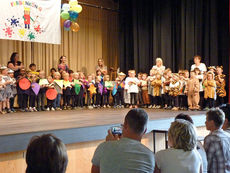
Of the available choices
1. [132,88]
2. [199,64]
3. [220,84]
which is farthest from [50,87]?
[220,84]

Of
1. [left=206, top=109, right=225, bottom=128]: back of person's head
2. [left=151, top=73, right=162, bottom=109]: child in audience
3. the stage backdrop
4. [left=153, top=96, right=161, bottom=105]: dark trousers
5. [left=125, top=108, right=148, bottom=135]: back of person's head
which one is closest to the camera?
[left=125, top=108, right=148, bottom=135]: back of person's head

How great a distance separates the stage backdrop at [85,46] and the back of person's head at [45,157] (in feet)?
28.5

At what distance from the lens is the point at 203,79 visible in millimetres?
7840

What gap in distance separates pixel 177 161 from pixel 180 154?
0.05 meters

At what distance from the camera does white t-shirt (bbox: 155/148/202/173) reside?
6.55ft

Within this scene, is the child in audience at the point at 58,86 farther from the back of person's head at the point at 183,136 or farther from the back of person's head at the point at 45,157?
the back of person's head at the point at 45,157

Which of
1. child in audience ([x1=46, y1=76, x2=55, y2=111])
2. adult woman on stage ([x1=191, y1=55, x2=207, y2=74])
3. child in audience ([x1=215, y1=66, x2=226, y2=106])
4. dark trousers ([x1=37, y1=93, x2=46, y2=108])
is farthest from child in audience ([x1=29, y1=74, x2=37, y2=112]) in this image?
child in audience ([x1=215, y1=66, x2=226, y2=106])

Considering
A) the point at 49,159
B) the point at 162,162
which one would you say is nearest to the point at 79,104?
the point at 162,162

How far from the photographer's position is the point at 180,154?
6.62ft

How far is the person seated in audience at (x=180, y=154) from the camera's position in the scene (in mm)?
2000

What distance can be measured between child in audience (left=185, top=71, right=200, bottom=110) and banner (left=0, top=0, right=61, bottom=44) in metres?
3.55

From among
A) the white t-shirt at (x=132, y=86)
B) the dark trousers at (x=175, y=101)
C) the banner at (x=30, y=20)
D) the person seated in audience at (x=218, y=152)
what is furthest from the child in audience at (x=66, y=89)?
the person seated in audience at (x=218, y=152)

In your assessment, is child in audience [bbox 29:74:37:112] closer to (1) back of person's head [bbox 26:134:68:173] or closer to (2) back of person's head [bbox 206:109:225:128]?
(2) back of person's head [bbox 206:109:225:128]

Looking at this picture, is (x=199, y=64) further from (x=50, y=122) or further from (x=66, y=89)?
(x=50, y=122)
